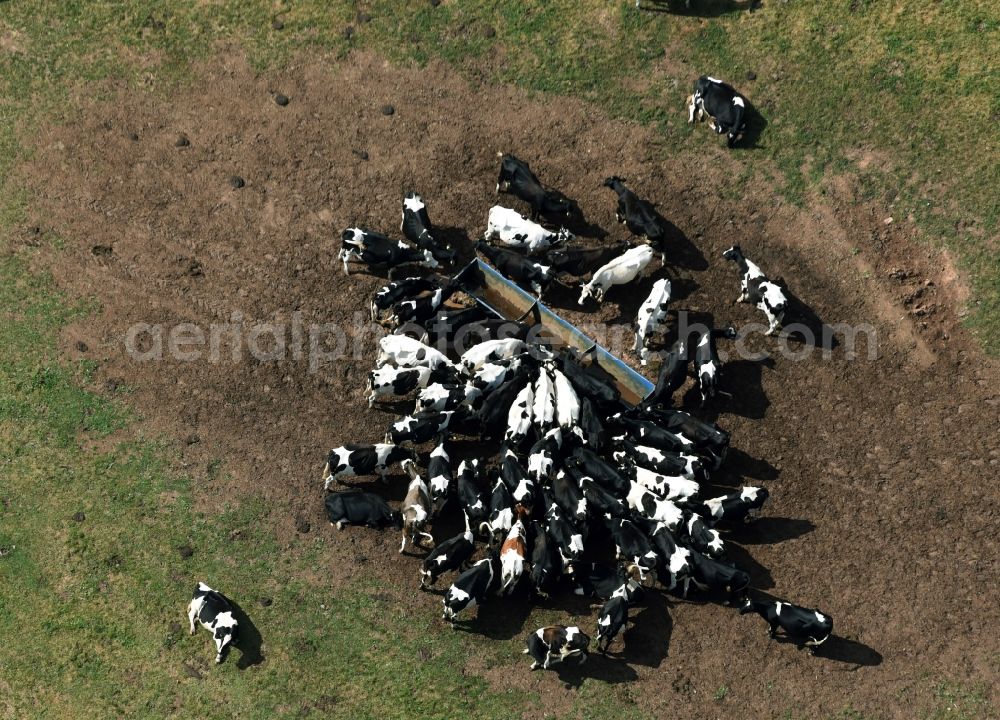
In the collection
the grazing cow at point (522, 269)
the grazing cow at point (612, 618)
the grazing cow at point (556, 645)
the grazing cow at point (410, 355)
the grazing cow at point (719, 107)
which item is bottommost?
the grazing cow at point (556, 645)

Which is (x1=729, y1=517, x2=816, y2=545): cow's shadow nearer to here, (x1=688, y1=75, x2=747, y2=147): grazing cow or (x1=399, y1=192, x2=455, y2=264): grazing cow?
(x1=399, y1=192, x2=455, y2=264): grazing cow

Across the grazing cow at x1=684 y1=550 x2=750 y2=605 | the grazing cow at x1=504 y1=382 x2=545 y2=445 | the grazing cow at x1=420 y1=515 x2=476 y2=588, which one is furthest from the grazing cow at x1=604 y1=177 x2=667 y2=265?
the grazing cow at x1=420 y1=515 x2=476 y2=588

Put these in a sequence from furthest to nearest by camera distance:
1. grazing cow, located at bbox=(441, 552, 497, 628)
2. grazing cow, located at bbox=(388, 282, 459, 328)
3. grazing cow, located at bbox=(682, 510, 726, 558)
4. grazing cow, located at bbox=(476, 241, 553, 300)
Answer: grazing cow, located at bbox=(476, 241, 553, 300), grazing cow, located at bbox=(388, 282, 459, 328), grazing cow, located at bbox=(682, 510, 726, 558), grazing cow, located at bbox=(441, 552, 497, 628)

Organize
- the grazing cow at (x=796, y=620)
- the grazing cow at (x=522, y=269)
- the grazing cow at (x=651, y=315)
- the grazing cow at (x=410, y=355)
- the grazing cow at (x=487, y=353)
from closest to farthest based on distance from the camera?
the grazing cow at (x=796, y=620), the grazing cow at (x=410, y=355), the grazing cow at (x=487, y=353), the grazing cow at (x=651, y=315), the grazing cow at (x=522, y=269)

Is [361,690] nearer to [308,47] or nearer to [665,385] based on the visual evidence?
[665,385]

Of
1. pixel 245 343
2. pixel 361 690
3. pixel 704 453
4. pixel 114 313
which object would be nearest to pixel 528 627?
pixel 361 690

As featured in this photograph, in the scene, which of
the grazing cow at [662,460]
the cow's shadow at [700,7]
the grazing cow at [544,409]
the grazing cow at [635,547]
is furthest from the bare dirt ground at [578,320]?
the cow's shadow at [700,7]

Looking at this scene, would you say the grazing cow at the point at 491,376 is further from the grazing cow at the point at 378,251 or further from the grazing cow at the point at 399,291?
the grazing cow at the point at 378,251

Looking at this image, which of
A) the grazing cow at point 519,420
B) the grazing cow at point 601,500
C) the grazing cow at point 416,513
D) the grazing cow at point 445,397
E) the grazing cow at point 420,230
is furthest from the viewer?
the grazing cow at point 420,230

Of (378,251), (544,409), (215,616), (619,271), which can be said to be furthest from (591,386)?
(215,616)
